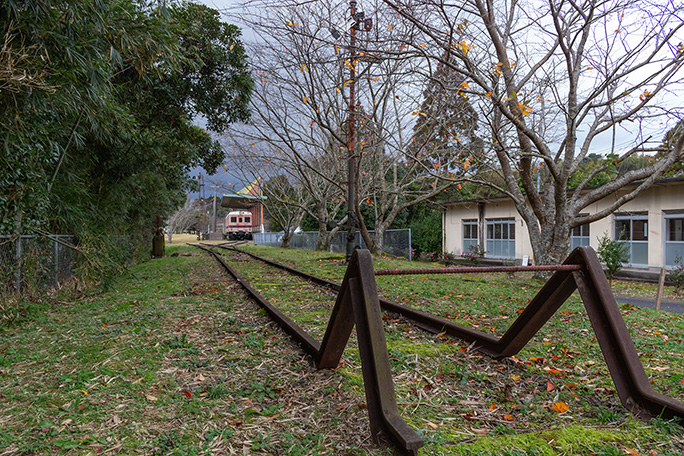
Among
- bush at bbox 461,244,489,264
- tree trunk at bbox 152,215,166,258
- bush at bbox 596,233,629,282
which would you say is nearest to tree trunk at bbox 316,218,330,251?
bush at bbox 461,244,489,264

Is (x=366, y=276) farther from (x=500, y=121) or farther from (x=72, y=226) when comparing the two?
(x=500, y=121)

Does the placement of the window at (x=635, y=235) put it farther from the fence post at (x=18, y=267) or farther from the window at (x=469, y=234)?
the fence post at (x=18, y=267)

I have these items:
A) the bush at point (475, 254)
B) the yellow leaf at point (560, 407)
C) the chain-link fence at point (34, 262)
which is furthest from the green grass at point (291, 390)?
the bush at point (475, 254)

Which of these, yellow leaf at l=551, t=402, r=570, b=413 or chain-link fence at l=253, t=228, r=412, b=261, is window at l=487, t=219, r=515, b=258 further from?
yellow leaf at l=551, t=402, r=570, b=413

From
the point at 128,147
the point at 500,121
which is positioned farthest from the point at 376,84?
the point at 128,147

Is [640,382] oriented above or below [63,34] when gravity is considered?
below

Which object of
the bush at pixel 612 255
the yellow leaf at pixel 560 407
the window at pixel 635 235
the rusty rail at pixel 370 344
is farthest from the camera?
the window at pixel 635 235

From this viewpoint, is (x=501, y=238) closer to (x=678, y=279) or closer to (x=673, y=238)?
(x=673, y=238)

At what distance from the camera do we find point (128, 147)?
908 centimetres

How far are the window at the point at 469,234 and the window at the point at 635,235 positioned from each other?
25.2 feet

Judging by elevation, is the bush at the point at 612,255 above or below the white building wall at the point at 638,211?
below

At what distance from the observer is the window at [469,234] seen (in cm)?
2378

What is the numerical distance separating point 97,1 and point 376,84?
30.2ft

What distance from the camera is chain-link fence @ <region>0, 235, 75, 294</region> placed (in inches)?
225
